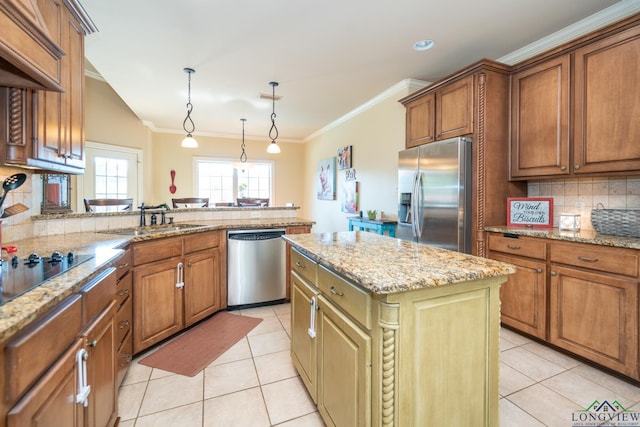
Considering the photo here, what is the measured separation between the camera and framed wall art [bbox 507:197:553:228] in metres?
2.44

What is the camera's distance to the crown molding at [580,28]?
7.02 feet

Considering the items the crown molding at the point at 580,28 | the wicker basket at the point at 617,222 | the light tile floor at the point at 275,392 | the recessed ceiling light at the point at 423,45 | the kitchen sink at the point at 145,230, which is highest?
the recessed ceiling light at the point at 423,45

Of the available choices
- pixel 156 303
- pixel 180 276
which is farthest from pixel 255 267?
pixel 156 303

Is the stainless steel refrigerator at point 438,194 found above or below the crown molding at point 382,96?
below

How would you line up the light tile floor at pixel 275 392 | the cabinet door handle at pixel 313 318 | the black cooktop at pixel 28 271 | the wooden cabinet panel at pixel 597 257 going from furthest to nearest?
the wooden cabinet panel at pixel 597 257, the light tile floor at pixel 275 392, the cabinet door handle at pixel 313 318, the black cooktop at pixel 28 271

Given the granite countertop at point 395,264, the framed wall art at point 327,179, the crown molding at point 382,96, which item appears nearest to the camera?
the granite countertop at point 395,264

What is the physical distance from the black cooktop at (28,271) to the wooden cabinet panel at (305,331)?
104cm

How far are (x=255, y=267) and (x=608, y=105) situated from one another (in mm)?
3181

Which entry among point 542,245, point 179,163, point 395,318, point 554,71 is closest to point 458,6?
point 554,71

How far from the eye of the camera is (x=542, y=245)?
7.26 ft

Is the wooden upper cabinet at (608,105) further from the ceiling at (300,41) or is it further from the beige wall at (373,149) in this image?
the beige wall at (373,149)

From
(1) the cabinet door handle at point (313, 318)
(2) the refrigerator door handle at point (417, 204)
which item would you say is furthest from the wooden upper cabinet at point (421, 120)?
(1) the cabinet door handle at point (313, 318)

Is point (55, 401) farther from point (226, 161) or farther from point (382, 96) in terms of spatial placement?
point (226, 161)

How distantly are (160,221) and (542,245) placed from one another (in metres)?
3.35
